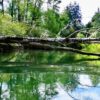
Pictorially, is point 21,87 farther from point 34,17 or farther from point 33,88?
point 34,17

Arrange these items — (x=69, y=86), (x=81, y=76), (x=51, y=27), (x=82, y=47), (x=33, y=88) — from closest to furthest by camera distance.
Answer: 1. (x=33, y=88)
2. (x=69, y=86)
3. (x=81, y=76)
4. (x=82, y=47)
5. (x=51, y=27)

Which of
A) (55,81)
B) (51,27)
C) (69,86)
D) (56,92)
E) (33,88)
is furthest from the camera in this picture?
(51,27)

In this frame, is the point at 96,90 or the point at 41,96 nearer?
the point at 41,96

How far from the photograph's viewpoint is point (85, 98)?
16.7 feet

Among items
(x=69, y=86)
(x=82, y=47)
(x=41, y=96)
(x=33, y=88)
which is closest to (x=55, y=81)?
(x=69, y=86)

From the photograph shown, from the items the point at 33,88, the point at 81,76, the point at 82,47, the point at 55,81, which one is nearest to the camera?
the point at 33,88

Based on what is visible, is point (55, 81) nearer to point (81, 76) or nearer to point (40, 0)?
point (81, 76)

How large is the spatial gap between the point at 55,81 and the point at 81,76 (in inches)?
53.3

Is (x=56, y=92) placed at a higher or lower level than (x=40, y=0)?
lower

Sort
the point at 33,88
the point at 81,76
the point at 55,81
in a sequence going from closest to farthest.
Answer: the point at 33,88
the point at 55,81
the point at 81,76

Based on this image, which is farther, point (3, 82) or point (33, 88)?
point (3, 82)

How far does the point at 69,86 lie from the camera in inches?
249

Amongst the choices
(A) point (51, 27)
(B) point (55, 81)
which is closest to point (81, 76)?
(B) point (55, 81)

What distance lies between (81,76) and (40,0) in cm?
3868
